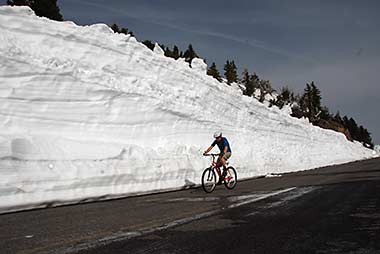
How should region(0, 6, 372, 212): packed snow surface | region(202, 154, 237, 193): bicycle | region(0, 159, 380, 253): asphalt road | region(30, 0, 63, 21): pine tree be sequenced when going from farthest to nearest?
region(30, 0, 63, 21): pine tree
region(202, 154, 237, 193): bicycle
region(0, 6, 372, 212): packed snow surface
region(0, 159, 380, 253): asphalt road

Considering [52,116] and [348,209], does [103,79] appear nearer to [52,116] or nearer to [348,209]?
[52,116]

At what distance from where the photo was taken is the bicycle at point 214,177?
12.7 m

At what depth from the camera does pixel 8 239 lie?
18.1 feet

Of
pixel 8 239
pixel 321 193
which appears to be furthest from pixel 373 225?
pixel 8 239

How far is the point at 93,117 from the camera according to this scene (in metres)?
14.5

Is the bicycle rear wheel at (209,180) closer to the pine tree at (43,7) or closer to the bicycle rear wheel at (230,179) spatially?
the bicycle rear wheel at (230,179)

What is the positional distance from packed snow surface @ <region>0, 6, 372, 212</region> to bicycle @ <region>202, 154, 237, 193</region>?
1.63 meters

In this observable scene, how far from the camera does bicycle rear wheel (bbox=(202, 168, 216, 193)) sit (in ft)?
40.9

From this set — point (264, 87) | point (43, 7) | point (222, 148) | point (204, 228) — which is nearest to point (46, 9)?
point (43, 7)

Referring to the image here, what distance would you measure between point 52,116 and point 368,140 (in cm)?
12673

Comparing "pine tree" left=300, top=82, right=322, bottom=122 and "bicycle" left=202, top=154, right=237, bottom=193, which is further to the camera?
"pine tree" left=300, top=82, right=322, bottom=122

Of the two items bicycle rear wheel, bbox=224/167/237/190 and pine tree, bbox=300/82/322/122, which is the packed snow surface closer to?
bicycle rear wheel, bbox=224/167/237/190

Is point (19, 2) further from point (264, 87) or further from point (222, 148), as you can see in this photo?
point (264, 87)

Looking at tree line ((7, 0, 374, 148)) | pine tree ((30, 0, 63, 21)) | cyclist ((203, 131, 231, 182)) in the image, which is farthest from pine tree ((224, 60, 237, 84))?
cyclist ((203, 131, 231, 182))
